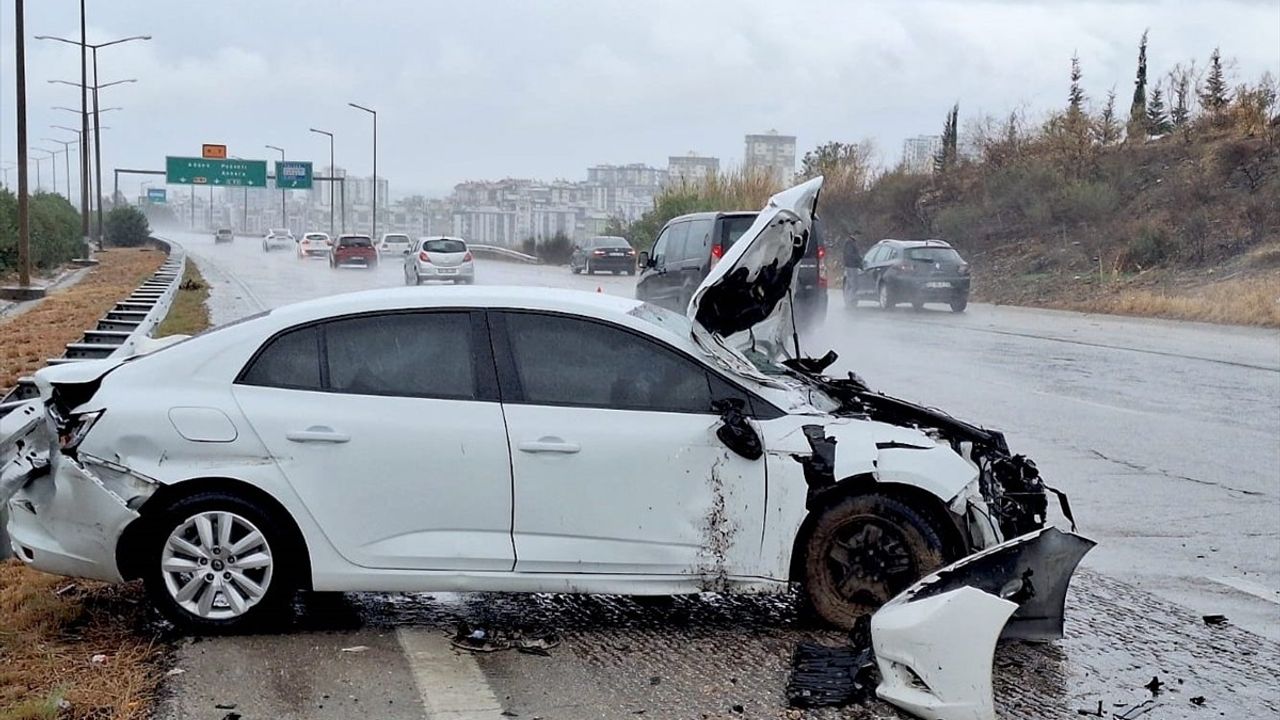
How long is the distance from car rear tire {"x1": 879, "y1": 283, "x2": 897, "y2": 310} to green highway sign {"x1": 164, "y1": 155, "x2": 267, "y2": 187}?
59.2m

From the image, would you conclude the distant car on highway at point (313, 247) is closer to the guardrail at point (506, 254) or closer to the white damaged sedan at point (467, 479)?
the guardrail at point (506, 254)

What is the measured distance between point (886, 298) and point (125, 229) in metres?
68.2

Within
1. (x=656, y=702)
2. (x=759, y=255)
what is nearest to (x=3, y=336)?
(x=759, y=255)

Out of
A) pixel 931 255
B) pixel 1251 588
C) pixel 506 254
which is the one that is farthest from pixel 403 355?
pixel 506 254

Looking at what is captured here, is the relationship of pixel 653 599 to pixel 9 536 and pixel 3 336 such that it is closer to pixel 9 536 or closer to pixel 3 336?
pixel 9 536

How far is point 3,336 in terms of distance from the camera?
1736cm

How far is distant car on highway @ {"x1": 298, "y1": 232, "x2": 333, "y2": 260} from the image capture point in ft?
212

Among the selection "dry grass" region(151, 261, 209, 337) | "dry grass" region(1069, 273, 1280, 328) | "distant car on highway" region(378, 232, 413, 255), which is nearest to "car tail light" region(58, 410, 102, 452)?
"dry grass" region(151, 261, 209, 337)

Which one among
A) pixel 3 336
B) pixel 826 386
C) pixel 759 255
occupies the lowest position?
pixel 3 336

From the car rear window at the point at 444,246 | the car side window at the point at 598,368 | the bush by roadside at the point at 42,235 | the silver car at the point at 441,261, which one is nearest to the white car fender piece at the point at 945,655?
Answer: the car side window at the point at 598,368

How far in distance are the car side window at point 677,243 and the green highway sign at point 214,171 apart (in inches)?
2553

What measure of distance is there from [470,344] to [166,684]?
1.79 metres

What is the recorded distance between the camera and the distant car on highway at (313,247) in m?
64.6

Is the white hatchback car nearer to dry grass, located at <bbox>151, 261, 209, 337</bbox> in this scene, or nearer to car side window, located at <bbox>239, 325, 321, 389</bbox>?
car side window, located at <bbox>239, 325, 321, 389</bbox>
